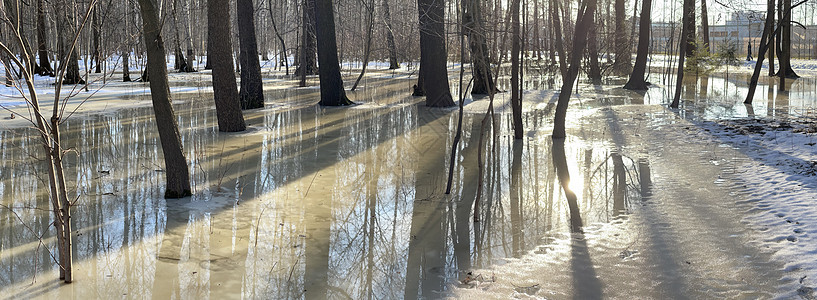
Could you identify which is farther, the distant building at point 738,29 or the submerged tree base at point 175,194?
the distant building at point 738,29

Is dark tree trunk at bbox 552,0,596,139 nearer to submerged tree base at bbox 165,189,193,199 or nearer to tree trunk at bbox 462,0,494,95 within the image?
tree trunk at bbox 462,0,494,95

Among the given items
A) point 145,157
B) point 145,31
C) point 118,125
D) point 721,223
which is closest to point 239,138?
point 145,157

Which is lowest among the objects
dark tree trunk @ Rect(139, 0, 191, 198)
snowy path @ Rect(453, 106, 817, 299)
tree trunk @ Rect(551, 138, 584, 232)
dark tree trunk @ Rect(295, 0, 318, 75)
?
snowy path @ Rect(453, 106, 817, 299)

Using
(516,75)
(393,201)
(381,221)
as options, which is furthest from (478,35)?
(516,75)

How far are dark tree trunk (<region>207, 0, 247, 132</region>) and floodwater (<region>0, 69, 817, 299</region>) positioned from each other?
416 mm

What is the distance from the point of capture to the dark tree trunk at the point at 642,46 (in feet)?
73.4

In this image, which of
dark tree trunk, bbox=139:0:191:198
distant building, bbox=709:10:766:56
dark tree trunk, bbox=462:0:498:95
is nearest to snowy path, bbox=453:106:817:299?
dark tree trunk, bbox=462:0:498:95

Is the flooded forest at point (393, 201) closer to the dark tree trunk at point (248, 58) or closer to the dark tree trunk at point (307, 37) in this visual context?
the dark tree trunk at point (248, 58)

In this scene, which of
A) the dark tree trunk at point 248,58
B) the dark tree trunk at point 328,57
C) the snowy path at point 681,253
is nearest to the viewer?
the snowy path at point 681,253

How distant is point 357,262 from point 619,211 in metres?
3.02

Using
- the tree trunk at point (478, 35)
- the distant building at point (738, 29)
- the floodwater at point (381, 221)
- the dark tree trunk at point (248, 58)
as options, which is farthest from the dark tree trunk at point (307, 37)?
the distant building at point (738, 29)

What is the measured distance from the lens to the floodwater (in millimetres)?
4773

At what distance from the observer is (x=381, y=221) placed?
6379 mm

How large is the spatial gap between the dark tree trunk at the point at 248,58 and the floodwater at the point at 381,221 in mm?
4357
